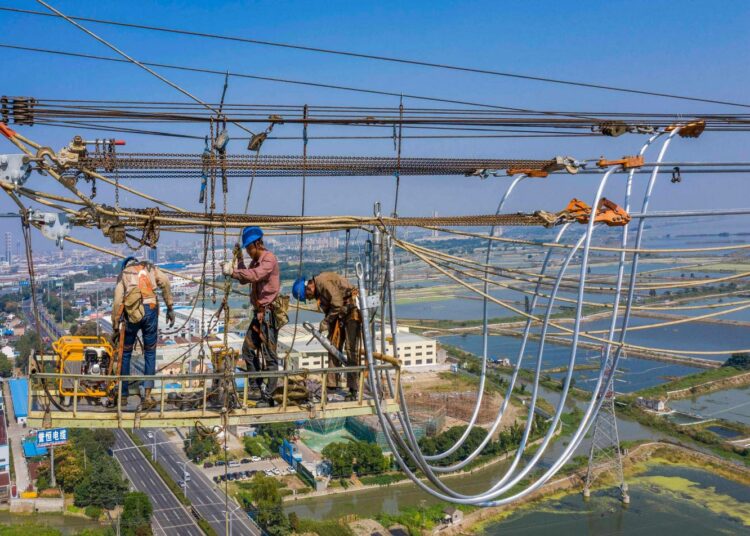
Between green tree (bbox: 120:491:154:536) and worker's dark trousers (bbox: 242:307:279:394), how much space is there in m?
14.2

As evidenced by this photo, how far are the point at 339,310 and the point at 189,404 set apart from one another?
1409 mm

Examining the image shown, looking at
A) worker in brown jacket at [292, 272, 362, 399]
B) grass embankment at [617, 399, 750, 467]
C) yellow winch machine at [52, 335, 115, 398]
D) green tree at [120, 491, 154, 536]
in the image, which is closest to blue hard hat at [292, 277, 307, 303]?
worker in brown jacket at [292, 272, 362, 399]

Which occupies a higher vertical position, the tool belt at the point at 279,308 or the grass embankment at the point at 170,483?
the tool belt at the point at 279,308

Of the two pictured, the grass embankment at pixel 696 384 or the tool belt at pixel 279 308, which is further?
the grass embankment at pixel 696 384

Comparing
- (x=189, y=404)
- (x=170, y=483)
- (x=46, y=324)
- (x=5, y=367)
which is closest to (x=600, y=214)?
(x=189, y=404)

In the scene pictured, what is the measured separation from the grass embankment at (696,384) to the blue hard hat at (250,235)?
31.5 metres

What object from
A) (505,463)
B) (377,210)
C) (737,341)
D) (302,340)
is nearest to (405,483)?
(505,463)

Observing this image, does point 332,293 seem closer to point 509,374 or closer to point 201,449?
point 201,449

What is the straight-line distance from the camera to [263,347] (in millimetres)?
5574

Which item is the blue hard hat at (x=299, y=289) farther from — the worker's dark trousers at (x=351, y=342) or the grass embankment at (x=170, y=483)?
the grass embankment at (x=170, y=483)

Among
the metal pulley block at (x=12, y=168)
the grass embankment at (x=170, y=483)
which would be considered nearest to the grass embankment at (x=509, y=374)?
the grass embankment at (x=170, y=483)

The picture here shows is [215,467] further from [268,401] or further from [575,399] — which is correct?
[268,401]

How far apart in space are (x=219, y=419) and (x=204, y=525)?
1493 cm

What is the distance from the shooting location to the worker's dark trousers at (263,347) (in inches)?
217
